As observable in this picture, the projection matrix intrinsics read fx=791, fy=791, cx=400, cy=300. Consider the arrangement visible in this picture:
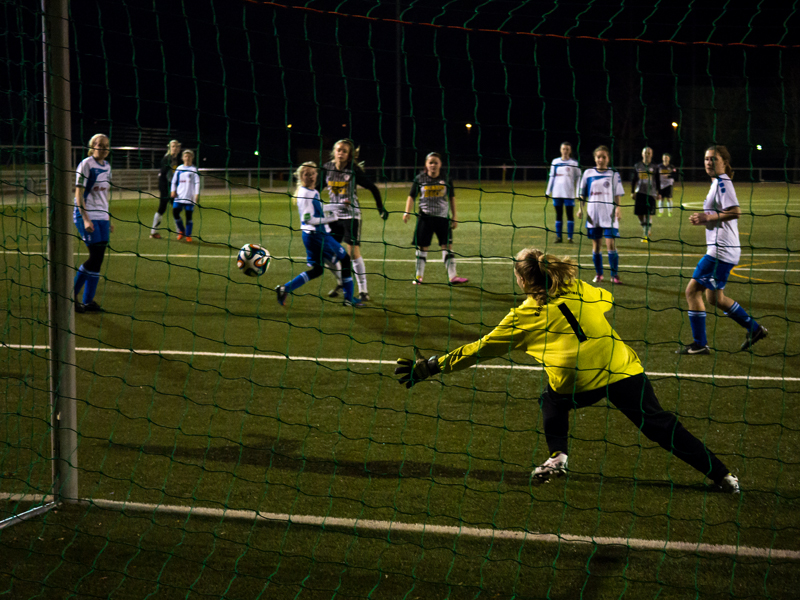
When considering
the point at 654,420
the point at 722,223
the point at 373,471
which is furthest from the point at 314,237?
the point at 654,420

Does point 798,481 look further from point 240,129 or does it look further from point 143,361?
point 240,129

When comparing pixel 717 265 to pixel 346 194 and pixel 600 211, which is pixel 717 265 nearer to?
pixel 600 211

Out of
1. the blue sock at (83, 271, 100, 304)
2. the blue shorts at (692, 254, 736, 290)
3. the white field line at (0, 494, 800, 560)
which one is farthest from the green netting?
the blue shorts at (692, 254, 736, 290)

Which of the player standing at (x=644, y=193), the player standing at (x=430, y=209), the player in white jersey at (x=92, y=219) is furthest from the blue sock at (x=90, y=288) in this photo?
the player standing at (x=644, y=193)

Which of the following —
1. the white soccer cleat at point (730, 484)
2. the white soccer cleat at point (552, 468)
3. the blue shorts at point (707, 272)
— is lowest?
the white soccer cleat at point (730, 484)

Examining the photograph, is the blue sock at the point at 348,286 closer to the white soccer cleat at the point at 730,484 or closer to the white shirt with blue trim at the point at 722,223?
the white shirt with blue trim at the point at 722,223

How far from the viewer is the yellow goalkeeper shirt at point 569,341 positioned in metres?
4.14

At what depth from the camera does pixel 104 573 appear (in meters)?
3.50

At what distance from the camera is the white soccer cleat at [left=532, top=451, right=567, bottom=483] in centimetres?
429

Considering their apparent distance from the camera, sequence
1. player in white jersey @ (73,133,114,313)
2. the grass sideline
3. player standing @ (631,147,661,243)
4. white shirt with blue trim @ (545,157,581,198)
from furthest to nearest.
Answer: player standing @ (631,147,661,243) < white shirt with blue trim @ (545,157,581,198) < player in white jersey @ (73,133,114,313) < the grass sideline

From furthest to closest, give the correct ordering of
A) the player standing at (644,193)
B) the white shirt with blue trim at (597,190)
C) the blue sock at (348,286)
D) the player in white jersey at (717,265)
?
the player standing at (644,193)
the white shirt with blue trim at (597,190)
the blue sock at (348,286)
the player in white jersey at (717,265)

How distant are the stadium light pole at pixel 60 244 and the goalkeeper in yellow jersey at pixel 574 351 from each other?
67.4 inches

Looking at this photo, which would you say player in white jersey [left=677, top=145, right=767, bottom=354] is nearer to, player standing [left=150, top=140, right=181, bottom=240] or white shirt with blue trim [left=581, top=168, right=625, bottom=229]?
white shirt with blue trim [left=581, top=168, right=625, bottom=229]

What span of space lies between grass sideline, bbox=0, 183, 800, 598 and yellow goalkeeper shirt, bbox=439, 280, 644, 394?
573mm
